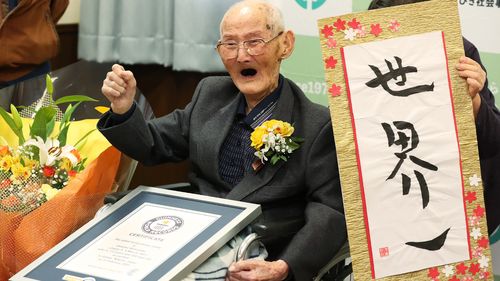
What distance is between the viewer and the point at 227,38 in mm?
2293

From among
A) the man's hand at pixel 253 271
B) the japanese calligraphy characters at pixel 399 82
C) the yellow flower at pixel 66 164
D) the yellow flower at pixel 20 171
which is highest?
the japanese calligraphy characters at pixel 399 82

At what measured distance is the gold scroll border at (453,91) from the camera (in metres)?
2.10

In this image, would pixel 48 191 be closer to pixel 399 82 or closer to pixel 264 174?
pixel 264 174

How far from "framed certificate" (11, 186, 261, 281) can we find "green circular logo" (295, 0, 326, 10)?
4.01ft

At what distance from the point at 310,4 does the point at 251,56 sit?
0.96 metres

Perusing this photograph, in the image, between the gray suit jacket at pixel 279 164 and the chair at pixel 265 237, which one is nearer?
the chair at pixel 265 237

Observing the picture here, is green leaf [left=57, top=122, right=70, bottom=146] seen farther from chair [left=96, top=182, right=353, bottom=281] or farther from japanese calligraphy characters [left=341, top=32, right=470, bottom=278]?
japanese calligraphy characters [left=341, top=32, right=470, bottom=278]

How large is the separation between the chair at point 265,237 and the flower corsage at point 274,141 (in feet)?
0.67

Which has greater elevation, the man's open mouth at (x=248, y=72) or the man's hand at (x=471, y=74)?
the man's open mouth at (x=248, y=72)

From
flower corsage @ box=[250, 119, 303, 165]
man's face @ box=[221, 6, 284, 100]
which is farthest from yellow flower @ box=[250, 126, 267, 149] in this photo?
man's face @ box=[221, 6, 284, 100]

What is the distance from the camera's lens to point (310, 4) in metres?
3.14

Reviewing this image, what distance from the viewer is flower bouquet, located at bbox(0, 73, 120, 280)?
2.22 meters

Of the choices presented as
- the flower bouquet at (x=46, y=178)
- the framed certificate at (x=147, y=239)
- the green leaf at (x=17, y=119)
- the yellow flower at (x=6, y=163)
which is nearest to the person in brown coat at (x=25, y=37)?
the flower bouquet at (x=46, y=178)

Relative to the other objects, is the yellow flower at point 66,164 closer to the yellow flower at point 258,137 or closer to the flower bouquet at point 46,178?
the flower bouquet at point 46,178
